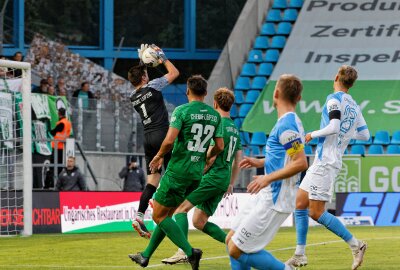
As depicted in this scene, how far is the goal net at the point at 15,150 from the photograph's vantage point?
61.6ft

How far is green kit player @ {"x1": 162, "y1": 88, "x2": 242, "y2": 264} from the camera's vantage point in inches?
487

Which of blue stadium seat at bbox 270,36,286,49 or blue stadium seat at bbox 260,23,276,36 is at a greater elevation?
blue stadium seat at bbox 260,23,276,36

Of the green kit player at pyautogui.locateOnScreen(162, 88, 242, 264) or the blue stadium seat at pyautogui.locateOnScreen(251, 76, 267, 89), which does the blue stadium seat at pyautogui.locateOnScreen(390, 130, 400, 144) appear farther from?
the green kit player at pyautogui.locateOnScreen(162, 88, 242, 264)

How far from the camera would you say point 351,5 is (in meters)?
33.1

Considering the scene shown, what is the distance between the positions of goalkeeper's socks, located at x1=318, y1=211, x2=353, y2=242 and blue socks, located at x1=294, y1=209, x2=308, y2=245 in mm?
183

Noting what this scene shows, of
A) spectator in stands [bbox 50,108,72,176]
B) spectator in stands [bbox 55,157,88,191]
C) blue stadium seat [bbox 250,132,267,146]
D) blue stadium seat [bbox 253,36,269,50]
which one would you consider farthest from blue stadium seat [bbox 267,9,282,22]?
spectator in stands [bbox 55,157,88,191]

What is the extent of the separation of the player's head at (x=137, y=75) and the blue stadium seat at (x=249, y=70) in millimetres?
18964

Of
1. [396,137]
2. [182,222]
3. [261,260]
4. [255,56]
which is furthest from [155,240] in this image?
[255,56]

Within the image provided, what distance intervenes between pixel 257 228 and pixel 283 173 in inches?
18.4

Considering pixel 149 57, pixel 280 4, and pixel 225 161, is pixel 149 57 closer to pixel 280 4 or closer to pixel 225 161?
pixel 225 161

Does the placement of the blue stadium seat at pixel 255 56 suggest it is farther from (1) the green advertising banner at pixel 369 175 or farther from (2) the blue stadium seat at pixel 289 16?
(1) the green advertising banner at pixel 369 175

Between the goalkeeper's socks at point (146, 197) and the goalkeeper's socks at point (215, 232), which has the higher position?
the goalkeeper's socks at point (146, 197)

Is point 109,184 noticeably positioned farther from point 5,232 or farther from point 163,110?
point 163,110

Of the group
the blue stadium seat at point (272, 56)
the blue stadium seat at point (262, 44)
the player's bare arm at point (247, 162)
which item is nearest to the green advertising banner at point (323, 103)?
the blue stadium seat at point (272, 56)
